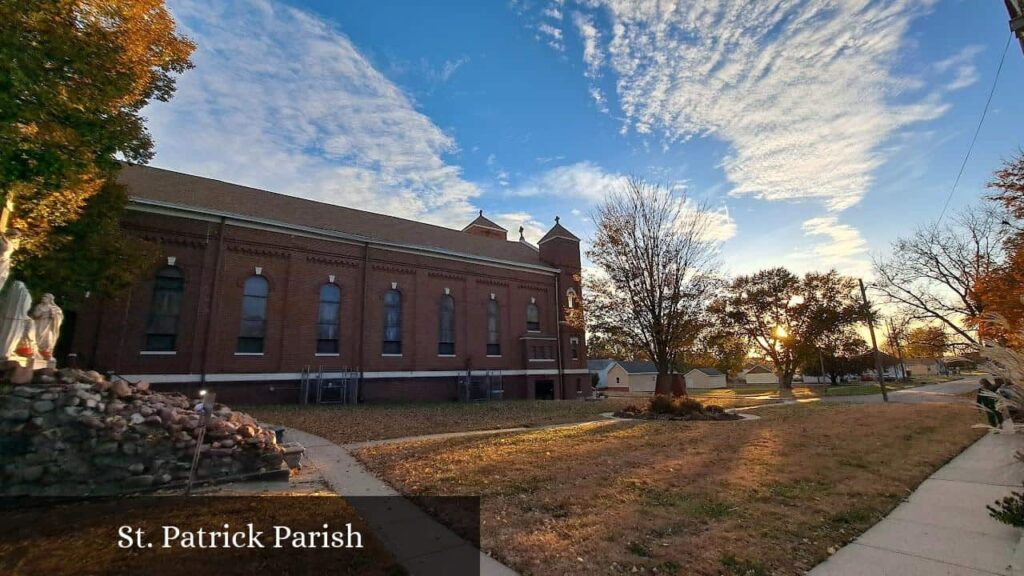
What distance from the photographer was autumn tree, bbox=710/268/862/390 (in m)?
40.4

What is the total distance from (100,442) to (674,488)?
9.11 meters

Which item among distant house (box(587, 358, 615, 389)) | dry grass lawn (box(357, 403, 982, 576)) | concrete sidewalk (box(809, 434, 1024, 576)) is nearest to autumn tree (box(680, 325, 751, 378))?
dry grass lawn (box(357, 403, 982, 576))

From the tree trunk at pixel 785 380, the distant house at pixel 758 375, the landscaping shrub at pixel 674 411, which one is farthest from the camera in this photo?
the distant house at pixel 758 375

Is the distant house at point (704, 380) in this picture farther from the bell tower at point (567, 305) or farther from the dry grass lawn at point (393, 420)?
the dry grass lawn at point (393, 420)

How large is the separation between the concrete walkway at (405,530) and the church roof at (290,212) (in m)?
16.6

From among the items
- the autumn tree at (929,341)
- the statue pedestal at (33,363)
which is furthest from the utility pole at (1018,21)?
the autumn tree at (929,341)

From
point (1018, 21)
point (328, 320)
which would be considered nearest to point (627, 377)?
point (328, 320)

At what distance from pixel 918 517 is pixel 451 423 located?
1254cm

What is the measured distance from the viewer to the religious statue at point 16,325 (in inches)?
301

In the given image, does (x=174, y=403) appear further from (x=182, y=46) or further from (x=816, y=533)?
(x=816, y=533)

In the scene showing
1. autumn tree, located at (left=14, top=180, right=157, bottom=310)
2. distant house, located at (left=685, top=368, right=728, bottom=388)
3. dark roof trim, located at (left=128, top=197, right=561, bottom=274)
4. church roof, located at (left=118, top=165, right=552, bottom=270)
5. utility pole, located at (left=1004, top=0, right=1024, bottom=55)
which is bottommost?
distant house, located at (left=685, top=368, right=728, bottom=388)

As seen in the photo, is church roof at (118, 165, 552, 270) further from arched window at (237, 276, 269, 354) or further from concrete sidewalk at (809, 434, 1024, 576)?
concrete sidewalk at (809, 434, 1024, 576)

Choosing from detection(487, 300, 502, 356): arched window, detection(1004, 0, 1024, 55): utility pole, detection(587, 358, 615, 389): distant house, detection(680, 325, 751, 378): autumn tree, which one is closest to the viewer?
detection(1004, 0, 1024, 55): utility pole

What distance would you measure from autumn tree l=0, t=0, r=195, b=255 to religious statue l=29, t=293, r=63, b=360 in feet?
7.28
